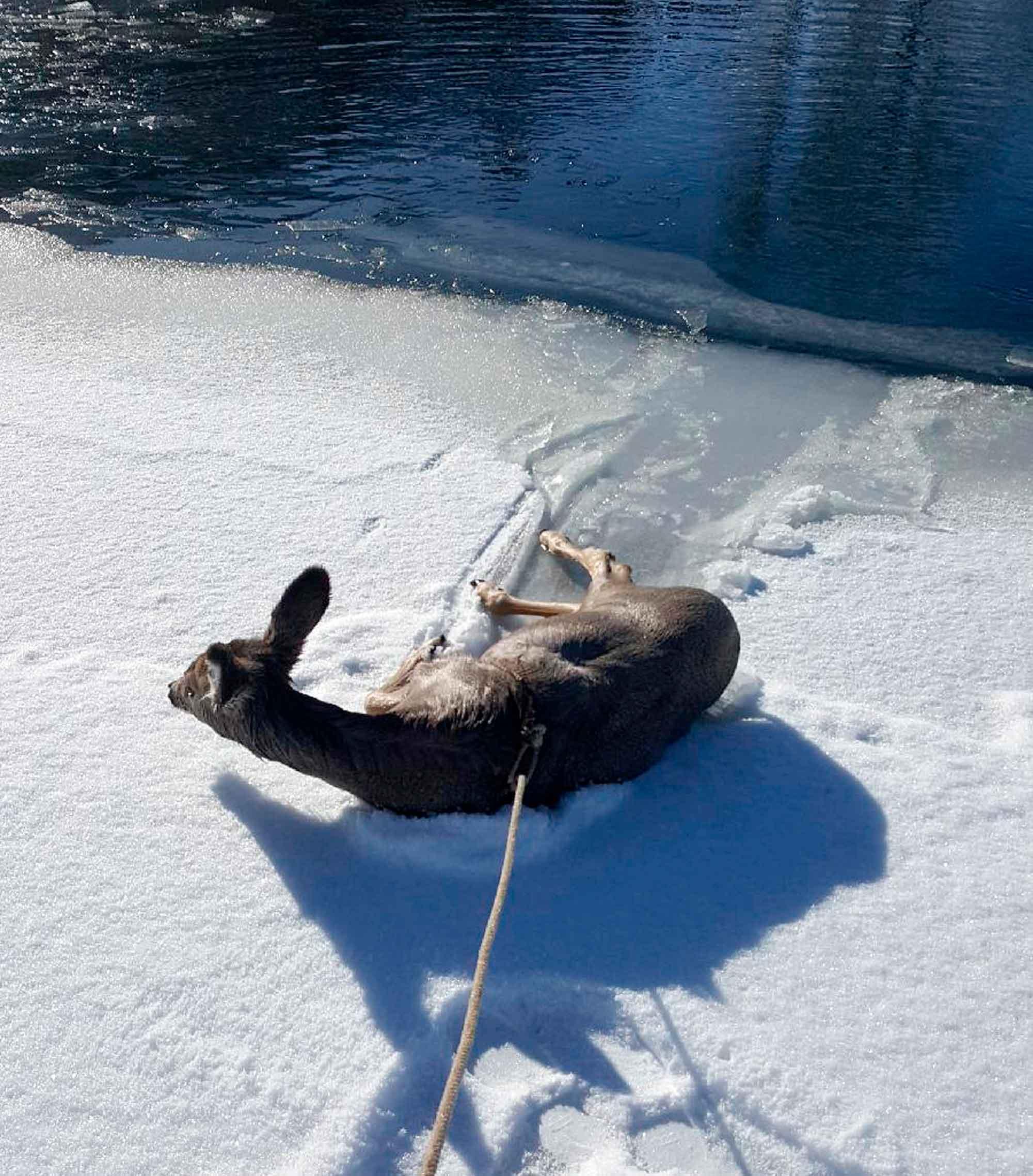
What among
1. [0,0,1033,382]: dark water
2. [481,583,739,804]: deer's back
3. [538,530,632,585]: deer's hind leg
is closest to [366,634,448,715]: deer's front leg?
[481,583,739,804]: deer's back

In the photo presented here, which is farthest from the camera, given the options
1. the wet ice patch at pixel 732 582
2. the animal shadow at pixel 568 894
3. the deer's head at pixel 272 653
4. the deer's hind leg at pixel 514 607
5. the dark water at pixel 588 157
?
the dark water at pixel 588 157

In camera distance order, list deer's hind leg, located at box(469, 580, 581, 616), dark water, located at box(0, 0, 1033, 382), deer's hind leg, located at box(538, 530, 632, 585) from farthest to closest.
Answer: dark water, located at box(0, 0, 1033, 382)
deer's hind leg, located at box(538, 530, 632, 585)
deer's hind leg, located at box(469, 580, 581, 616)

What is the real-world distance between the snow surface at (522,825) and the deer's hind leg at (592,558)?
0.16 m

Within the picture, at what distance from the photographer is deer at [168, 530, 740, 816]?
395cm

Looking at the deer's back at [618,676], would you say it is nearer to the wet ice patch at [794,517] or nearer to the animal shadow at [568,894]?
the animal shadow at [568,894]

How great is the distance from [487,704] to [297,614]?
0.83 m

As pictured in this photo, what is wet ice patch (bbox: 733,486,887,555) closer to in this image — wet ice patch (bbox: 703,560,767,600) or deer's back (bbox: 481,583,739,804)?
wet ice patch (bbox: 703,560,767,600)

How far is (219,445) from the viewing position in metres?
6.57

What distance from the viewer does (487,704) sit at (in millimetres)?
4086

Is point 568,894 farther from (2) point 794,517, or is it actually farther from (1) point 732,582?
(2) point 794,517

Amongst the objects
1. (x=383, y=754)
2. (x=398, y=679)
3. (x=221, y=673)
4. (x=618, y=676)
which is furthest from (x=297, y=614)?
(x=618, y=676)

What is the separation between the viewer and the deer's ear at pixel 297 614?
3.95 meters

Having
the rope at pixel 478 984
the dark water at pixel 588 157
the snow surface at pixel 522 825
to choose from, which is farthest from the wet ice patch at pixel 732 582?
the dark water at pixel 588 157

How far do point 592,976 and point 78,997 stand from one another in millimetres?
1723
